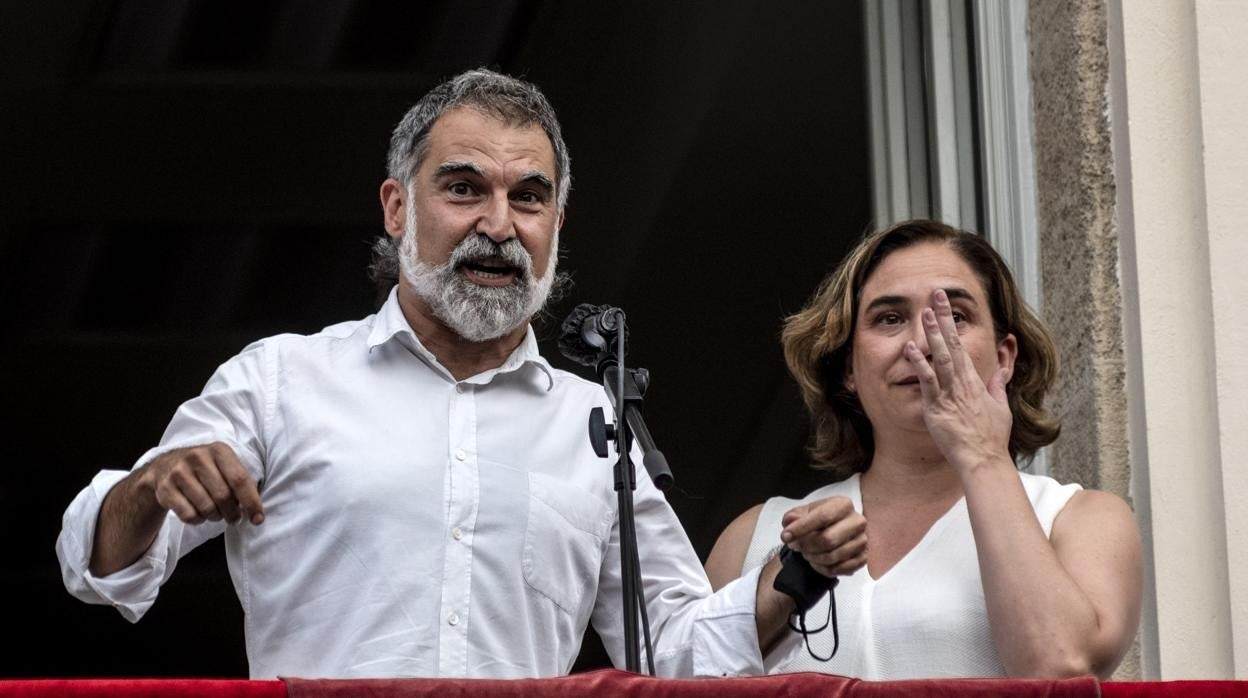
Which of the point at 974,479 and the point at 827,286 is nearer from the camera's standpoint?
the point at 974,479

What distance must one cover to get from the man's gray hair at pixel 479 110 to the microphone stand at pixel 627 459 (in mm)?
766

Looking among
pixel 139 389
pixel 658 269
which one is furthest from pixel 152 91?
pixel 658 269

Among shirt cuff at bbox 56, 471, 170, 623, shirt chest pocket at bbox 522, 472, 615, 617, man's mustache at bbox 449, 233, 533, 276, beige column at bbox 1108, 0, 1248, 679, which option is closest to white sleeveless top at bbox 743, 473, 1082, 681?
shirt chest pocket at bbox 522, 472, 615, 617

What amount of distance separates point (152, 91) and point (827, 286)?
294cm

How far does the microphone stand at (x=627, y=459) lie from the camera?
238 cm

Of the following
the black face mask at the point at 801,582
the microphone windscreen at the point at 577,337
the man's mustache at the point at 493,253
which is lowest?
the black face mask at the point at 801,582

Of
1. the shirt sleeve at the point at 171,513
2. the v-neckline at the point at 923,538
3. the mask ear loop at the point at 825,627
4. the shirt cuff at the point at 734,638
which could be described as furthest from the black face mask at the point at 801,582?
the shirt sleeve at the point at 171,513

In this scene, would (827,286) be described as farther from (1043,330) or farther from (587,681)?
(587,681)

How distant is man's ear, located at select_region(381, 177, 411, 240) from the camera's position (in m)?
3.31

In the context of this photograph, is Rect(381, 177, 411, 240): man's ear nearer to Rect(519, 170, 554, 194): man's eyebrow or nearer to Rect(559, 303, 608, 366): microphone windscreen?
Rect(519, 170, 554, 194): man's eyebrow

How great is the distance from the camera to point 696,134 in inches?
228

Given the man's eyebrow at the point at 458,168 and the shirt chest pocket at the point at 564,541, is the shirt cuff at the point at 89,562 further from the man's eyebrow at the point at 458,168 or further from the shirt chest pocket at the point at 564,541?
the man's eyebrow at the point at 458,168

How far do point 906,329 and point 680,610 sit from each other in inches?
24.8

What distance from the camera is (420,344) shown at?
10.4 feet
